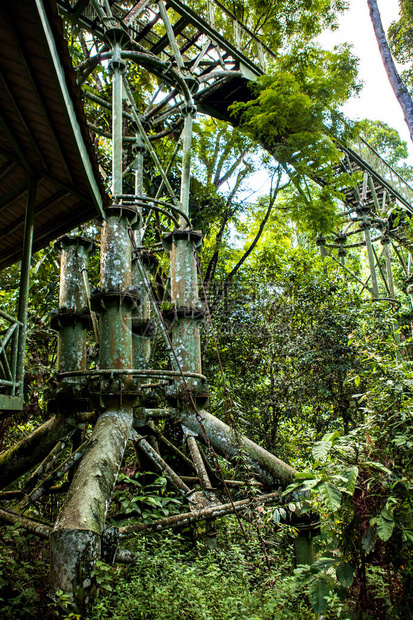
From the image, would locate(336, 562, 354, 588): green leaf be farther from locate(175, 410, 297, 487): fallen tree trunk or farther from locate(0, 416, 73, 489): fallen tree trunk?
locate(0, 416, 73, 489): fallen tree trunk

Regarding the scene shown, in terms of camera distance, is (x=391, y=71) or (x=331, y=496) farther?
(x=391, y=71)

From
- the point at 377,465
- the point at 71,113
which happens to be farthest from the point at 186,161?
the point at 377,465

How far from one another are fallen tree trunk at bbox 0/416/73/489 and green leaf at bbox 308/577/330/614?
4.40 m

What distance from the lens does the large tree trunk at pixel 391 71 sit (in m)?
10.3

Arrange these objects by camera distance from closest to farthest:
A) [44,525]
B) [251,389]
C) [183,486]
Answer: [44,525], [183,486], [251,389]

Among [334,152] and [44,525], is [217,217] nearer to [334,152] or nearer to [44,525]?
[334,152]

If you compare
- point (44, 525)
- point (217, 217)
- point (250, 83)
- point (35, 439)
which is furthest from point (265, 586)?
point (250, 83)

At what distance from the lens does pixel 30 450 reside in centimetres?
656

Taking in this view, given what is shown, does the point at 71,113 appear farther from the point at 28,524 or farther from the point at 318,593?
the point at 318,593

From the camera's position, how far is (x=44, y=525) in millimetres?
5168

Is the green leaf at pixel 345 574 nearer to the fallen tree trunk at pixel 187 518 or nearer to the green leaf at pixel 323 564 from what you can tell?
the green leaf at pixel 323 564

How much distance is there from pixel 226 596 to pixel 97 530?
1442 mm

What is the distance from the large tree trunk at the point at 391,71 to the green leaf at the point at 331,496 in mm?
9332

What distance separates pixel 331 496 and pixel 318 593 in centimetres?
85
